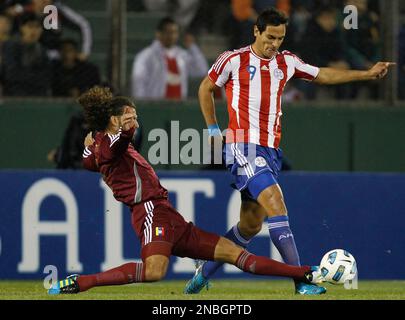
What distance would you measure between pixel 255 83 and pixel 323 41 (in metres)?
3.90

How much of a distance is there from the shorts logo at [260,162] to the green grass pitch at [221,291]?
1015mm

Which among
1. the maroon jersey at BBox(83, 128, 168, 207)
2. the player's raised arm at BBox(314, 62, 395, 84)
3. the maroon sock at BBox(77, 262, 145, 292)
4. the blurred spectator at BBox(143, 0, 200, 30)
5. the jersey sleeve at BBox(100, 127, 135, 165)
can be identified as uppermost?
the blurred spectator at BBox(143, 0, 200, 30)

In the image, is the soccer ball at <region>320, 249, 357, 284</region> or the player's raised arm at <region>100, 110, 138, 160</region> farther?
the soccer ball at <region>320, 249, 357, 284</region>

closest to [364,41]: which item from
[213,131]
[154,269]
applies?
[213,131]

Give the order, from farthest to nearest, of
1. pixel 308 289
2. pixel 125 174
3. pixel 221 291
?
1. pixel 221 291
2. pixel 308 289
3. pixel 125 174

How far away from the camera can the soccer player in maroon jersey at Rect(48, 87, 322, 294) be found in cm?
939

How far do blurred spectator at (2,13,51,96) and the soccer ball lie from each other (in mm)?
5344

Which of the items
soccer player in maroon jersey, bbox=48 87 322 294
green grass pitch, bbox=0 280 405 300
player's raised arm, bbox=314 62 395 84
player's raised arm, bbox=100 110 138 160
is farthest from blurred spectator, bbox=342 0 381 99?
player's raised arm, bbox=100 110 138 160

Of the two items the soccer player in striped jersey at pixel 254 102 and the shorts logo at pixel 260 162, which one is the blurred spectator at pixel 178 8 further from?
the shorts logo at pixel 260 162

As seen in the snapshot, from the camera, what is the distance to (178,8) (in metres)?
14.3

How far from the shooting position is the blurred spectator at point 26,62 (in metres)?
13.9

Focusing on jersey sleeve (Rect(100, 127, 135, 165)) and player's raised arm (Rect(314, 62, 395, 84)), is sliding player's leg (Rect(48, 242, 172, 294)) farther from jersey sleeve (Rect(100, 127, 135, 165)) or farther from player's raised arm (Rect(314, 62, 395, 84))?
player's raised arm (Rect(314, 62, 395, 84))

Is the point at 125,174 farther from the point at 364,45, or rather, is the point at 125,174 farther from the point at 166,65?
the point at 364,45
